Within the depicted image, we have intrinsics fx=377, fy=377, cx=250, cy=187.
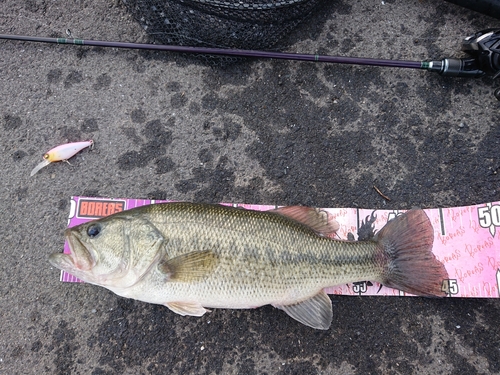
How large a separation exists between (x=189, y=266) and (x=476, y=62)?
8.17ft

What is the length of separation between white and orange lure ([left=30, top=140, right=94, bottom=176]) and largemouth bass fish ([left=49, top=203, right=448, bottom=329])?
0.85m

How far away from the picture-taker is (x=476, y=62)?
9.01ft

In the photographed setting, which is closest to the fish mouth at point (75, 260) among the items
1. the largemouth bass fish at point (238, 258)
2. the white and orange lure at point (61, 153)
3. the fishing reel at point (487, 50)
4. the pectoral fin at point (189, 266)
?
the largemouth bass fish at point (238, 258)

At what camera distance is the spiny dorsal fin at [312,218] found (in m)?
2.39

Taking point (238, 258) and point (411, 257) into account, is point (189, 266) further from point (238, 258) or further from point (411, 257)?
point (411, 257)

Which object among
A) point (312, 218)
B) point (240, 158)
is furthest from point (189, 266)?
point (240, 158)

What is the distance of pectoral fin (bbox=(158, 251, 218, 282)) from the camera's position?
2086 mm

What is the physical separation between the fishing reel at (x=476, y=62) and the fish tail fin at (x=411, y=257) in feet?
3.72

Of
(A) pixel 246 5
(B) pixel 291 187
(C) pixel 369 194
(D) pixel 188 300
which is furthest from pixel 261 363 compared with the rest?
(A) pixel 246 5

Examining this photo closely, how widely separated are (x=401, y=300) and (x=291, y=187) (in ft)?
3.59

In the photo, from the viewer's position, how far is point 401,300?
262 cm

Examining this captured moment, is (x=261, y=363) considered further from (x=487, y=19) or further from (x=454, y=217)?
(x=487, y=19)

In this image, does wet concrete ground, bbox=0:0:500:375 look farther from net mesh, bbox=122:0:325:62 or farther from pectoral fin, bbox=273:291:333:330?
pectoral fin, bbox=273:291:333:330

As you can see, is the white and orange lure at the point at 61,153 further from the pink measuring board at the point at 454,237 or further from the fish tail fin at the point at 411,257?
the fish tail fin at the point at 411,257
